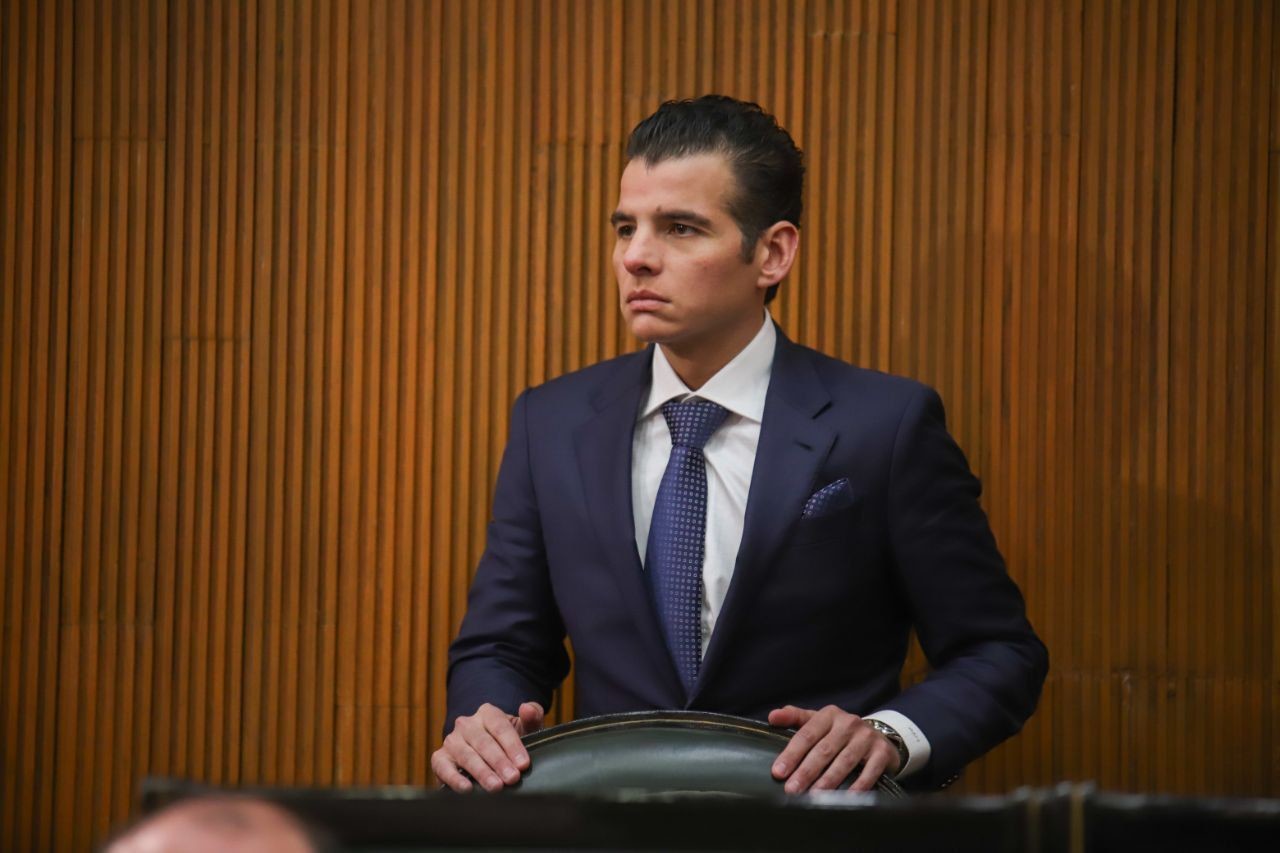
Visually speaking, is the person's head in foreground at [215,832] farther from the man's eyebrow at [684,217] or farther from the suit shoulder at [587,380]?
the suit shoulder at [587,380]

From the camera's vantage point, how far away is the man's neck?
206cm

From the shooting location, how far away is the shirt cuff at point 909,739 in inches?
70.1

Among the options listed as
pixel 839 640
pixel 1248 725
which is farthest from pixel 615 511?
pixel 1248 725

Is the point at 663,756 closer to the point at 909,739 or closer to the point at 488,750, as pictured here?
the point at 488,750

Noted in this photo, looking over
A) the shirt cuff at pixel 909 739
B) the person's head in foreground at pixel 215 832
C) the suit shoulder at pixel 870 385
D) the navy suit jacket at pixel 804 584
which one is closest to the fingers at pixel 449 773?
the navy suit jacket at pixel 804 584

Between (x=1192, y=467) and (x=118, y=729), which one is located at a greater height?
(x=1192, y=467)

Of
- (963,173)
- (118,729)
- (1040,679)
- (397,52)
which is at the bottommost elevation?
(118,729)

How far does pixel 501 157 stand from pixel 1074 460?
1.10 meters

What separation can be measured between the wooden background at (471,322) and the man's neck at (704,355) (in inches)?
12.4

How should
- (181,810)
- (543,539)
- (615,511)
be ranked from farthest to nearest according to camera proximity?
(543,539) → (615,511) → (181,810)

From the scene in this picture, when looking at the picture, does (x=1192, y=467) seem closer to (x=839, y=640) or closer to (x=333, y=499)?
(x=839, y=640)

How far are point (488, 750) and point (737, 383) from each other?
707mm

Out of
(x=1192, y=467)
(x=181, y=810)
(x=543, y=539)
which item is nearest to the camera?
(x=181, y=810)

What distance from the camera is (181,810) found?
638 mm
